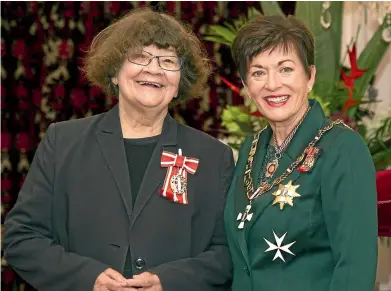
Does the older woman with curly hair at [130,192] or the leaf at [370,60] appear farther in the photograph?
the leaf at [370,60]

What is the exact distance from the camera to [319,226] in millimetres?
2381

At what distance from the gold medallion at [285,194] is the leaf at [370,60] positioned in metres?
1.95

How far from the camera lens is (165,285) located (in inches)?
100

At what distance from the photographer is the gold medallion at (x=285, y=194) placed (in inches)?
95.6

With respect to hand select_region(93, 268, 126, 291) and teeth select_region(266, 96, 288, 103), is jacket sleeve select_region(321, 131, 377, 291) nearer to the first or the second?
teeth select_region(266, 96, 288, 103)

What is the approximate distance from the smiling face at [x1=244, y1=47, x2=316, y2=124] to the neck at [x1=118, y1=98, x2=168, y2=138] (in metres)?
0.40

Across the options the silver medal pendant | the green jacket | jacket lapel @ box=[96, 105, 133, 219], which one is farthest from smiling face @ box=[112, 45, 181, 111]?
the green jacket

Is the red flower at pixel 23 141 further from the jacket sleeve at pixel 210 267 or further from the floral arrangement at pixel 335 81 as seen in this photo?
the jacket sleeve at pixel 210 267

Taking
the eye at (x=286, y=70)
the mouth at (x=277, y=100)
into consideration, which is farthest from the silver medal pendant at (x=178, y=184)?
the eye at (x=286, y=70)

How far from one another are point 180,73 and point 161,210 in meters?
0.56

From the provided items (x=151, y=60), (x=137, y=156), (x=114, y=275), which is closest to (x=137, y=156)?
(x=137, y=156)

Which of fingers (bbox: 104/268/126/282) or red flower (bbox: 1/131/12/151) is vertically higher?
fingers (bbox: 104/268/126/282)

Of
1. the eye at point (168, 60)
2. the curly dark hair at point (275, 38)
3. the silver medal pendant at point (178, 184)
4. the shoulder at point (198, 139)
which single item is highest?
the curly dark hair at point (275, 38)

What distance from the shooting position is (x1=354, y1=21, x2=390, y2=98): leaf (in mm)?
4301
